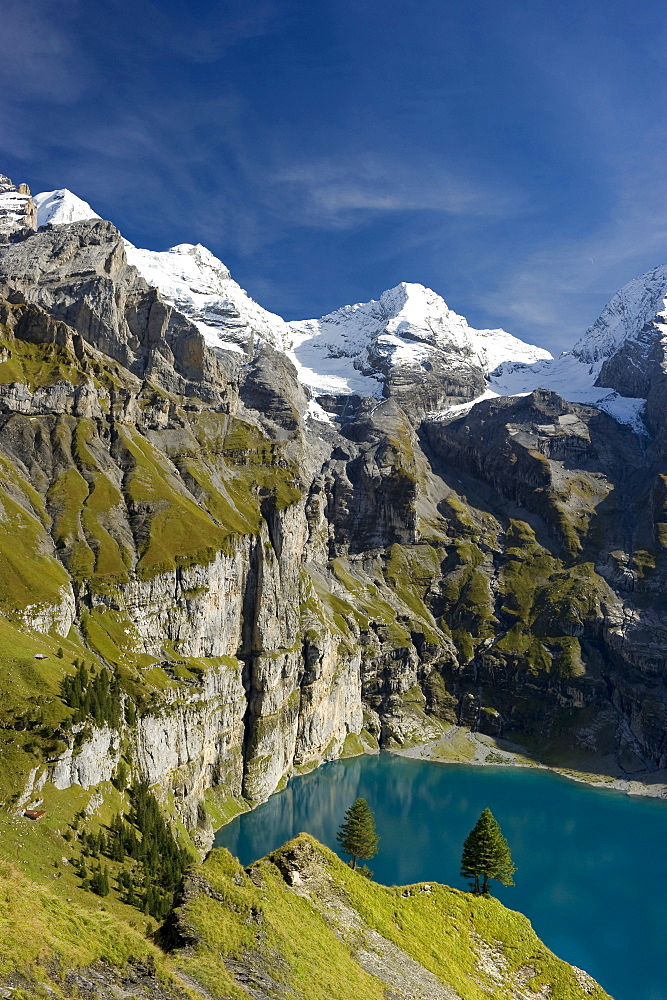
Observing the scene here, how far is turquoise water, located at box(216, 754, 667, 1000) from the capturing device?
97438 mm

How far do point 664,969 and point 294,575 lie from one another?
131 meters

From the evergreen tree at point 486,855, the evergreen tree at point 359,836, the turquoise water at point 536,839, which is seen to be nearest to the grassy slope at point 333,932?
the evergreen tree at point 486,855

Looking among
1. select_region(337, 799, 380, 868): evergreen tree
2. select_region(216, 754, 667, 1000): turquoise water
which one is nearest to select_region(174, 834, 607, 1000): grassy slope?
select_region(337, 799, 380, 868): evergreen tree

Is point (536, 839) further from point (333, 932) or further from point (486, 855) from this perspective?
point (333, 932)

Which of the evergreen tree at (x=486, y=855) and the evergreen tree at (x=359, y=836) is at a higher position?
the evergreen tree at (x=486, y=855)

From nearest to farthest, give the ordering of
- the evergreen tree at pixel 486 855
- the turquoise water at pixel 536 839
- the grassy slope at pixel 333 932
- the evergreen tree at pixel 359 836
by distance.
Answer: the grassy slope at pixel 333 932 → the evergreen tree at pixel 486 855 → the evergreen tree at pixel 359 836 → the turquoise water at pixel 536 839

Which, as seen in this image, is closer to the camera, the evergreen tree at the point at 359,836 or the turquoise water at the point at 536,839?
the evergreen tree at the point at 359,836

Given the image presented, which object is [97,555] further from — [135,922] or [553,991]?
[553,991]

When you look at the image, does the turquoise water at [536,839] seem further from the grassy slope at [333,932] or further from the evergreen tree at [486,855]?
the grassy slope at [333,932]

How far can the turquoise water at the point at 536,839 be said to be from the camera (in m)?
97.4

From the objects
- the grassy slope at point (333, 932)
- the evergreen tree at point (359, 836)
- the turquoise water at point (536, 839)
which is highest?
the grassy slope at point (333, 932)

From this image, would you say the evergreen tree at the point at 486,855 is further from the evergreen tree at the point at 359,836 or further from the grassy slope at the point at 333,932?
the evergreen tree at the point at 359,836

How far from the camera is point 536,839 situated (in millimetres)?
137000

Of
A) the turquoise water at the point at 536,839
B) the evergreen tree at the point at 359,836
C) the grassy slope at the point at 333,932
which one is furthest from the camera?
the turquoise water at the point at 536,839
